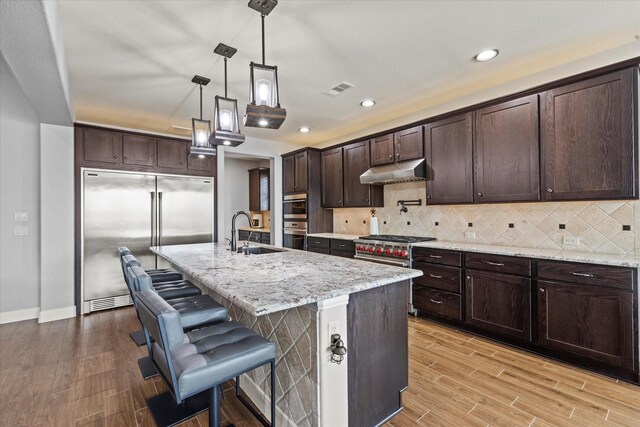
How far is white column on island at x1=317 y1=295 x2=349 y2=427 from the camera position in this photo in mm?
1487

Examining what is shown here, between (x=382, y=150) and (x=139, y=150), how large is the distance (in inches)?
136

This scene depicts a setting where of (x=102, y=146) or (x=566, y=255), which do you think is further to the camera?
(x=102, y=146)

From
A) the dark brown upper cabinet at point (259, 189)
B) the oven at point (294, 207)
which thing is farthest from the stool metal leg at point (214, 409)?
the dark brown upper cabinet at point (259, 189)

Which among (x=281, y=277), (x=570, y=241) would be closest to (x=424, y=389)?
(x=281, y=277)

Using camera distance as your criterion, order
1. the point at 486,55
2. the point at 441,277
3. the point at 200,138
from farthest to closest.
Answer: the point at 441,277 < the point at 200,138 < the point at 486,55

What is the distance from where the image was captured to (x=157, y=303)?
1.37 metres

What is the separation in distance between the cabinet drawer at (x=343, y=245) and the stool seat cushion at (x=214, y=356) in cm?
292

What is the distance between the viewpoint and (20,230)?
379 centimetres

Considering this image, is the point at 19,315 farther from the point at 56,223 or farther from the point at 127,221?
the point at 127,221

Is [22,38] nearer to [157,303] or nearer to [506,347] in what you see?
[157,303]

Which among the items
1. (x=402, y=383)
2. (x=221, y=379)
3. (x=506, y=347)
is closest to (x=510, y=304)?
(x=506, y=347)

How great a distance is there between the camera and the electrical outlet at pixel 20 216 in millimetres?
3758

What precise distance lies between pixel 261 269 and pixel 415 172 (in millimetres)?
2551

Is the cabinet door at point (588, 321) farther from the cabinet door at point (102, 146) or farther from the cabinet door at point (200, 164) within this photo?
the cabinet door at point (102, 146)
